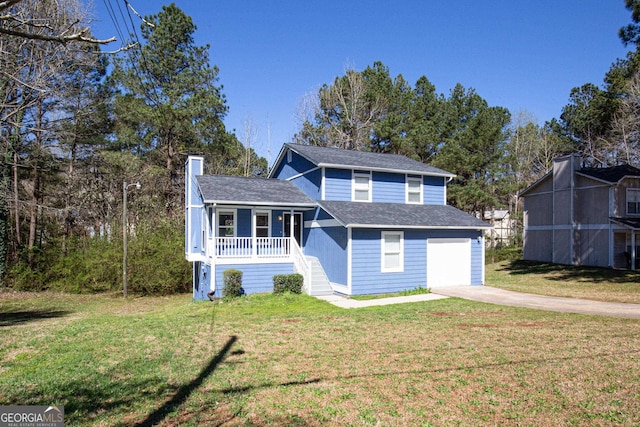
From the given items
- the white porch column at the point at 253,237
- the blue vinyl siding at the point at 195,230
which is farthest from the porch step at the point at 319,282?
the blue vinyl siding at the point at 195,230

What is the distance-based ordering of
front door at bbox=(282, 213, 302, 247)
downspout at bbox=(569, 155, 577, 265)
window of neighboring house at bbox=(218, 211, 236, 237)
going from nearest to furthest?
window of neighboring house at bbox=(218, 211, 236, 237) < front door at bbox=(282, 213, 302, 247) < downspout at bbox=(569, 155, 577, 265)

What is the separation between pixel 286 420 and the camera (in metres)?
4.99

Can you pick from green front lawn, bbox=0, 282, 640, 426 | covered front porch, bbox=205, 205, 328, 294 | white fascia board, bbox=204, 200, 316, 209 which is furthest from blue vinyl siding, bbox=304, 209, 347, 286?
green front lawn, bbox=0, 282, 640, 426

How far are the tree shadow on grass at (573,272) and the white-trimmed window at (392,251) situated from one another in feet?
32.9

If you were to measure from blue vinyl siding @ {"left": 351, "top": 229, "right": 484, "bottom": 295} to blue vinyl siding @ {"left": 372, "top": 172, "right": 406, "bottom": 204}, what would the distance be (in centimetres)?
296

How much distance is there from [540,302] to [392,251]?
556cm

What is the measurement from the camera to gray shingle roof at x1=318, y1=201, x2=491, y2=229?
647 inches

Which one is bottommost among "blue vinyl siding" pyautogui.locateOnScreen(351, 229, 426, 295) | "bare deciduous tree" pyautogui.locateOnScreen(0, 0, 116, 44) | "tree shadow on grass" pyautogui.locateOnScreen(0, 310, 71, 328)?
"tree shadow on grass" pyautogui.locateOnScreen(0, 310, 71, 328)

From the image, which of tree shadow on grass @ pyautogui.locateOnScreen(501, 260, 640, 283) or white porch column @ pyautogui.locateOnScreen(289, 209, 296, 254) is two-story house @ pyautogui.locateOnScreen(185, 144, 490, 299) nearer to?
white porch column @ pyautogui.locateOnScreen(289, 209, 296, 254)

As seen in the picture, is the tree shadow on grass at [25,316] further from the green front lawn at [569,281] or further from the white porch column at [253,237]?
the green front lawn at [569,281]

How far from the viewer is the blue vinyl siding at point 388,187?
19.9m

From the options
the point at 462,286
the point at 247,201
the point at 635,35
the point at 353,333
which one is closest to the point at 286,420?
the point at 353,333

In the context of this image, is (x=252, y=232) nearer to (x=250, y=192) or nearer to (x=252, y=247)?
(x=252, y=247)

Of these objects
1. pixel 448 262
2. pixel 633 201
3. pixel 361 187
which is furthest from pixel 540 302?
pixel 633 201
